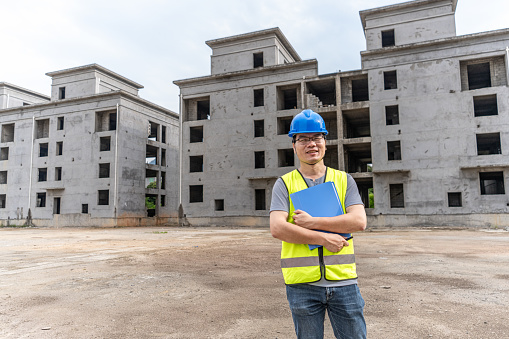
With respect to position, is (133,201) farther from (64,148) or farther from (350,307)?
(350,307)

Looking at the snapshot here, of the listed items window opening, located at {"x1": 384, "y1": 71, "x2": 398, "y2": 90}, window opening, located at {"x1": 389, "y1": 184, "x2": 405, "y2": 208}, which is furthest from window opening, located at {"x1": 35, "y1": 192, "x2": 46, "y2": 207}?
window opening, located at {"x1": 384, "y1": 71, "x2": 398, "y2": 90}

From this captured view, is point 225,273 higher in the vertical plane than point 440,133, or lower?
lower

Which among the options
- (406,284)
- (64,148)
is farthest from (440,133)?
(64,148)

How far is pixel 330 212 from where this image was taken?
7.09 feet

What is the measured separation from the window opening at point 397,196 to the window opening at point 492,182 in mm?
5510

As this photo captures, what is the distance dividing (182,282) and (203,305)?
5.38ft

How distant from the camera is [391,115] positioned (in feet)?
95.0

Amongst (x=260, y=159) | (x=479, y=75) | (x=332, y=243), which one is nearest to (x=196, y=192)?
(x=260, y=159)

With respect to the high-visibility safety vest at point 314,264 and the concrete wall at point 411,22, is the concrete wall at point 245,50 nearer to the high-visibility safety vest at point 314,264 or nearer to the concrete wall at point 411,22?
the concrete wall at point 411,22

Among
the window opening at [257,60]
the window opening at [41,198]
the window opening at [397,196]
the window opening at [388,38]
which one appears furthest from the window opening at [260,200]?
the window opening at [41,198]

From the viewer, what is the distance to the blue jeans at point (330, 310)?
2058 mm

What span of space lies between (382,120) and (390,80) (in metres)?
4.75

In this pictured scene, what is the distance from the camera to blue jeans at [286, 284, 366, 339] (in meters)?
2.06

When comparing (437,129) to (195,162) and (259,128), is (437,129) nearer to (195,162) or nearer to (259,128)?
(259,128)
